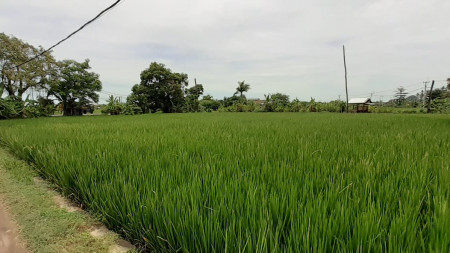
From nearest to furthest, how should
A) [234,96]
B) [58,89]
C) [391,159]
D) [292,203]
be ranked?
[292,203]
[391,159]
[58,89]
[234,96]

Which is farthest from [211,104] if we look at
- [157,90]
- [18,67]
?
[18,67]

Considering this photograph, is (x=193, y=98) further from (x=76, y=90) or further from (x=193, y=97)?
(x=76, y=90)

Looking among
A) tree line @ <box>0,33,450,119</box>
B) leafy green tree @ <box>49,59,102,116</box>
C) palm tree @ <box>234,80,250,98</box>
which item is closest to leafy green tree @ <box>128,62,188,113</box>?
tree line @ <box>0,33,450,119</box>

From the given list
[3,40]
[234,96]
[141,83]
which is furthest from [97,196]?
[234,96]

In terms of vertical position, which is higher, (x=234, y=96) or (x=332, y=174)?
(x=234, y=96)

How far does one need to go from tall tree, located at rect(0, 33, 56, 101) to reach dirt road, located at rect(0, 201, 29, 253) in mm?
18722

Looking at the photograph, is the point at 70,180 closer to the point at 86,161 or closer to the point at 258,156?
the point at 86,161

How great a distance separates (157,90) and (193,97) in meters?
6.46

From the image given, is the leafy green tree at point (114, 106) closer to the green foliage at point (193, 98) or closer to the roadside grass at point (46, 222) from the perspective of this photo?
the green foliage at point (193, 98)

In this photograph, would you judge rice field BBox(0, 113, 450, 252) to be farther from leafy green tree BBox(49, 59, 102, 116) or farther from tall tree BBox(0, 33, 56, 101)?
leafy green tree BBox(49, 59, 102, 116)

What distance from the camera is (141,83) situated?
28.5 meters

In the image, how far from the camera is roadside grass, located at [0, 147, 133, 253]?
54.2 inches

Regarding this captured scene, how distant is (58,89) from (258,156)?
25.1 m

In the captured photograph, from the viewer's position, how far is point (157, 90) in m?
28.1
